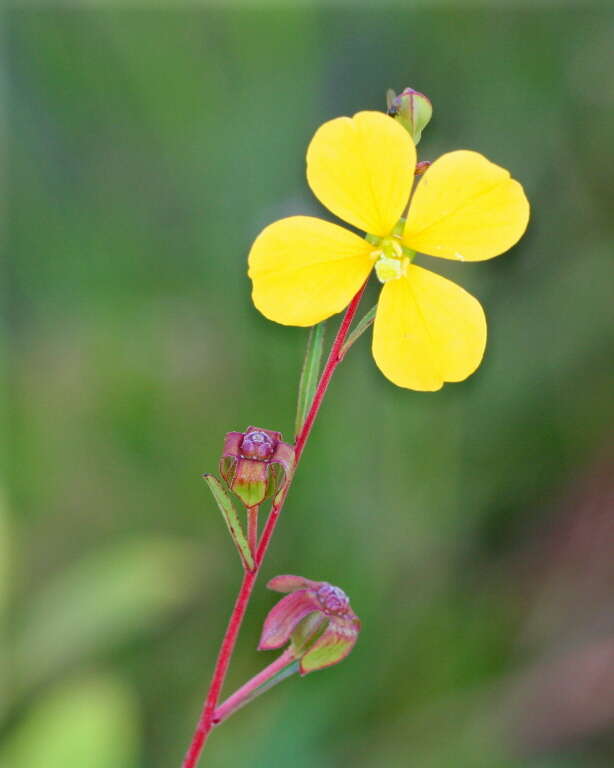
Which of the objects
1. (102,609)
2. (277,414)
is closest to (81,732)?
(102,609)

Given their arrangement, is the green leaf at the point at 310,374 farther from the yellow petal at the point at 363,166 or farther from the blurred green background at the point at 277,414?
the blurred green background at the point at 277,414

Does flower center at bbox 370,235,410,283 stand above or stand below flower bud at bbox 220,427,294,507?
above

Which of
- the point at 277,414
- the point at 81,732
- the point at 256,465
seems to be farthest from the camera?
the point at 277,414

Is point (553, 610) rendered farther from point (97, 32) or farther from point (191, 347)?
point (97, 32)

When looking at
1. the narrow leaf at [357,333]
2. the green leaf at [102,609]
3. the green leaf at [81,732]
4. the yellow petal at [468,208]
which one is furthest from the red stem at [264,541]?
the green leaf at [102,609]

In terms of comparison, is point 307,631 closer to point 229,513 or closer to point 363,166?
point 229,513

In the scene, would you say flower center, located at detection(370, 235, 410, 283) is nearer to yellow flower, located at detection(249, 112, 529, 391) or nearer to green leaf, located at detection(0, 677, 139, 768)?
yellow flower, located at detection(249, 112, 529, 391)

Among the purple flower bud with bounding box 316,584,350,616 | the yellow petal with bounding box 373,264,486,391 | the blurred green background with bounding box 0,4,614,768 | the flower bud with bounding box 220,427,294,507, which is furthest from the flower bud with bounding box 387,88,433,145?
the blurred green background with bounding box 0,4,614,768
